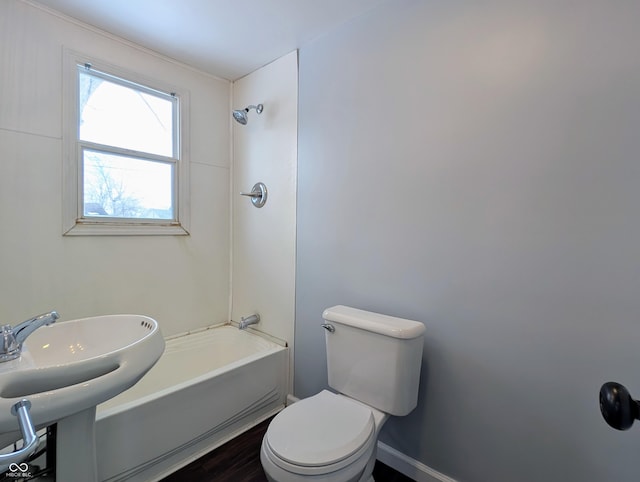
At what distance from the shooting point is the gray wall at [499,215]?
1.03 meters

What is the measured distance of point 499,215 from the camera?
4.07 feet

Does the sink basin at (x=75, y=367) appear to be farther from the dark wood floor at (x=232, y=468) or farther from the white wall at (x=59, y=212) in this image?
the dark wood floor at (x=232, y=468)

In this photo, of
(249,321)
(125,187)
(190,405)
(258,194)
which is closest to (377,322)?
(190,405)

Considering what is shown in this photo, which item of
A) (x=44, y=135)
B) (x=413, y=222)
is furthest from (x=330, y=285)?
(x=44, y=135)

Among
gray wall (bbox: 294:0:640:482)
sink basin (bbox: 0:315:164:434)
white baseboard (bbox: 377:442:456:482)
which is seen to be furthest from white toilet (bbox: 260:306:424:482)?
sink basin (bbox: 0:315:164:434)

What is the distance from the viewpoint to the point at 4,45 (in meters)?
1.50

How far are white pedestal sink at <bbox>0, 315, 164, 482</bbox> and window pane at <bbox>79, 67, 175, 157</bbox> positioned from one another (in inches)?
45.3

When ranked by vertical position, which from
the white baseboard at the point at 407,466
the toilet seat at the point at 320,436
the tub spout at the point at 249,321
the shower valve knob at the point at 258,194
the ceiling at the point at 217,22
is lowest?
the white baseboard at the point at 407,466

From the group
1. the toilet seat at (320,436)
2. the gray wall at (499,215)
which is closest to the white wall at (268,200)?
the gray wall at (499,215)

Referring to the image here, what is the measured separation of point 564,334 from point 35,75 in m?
2.66

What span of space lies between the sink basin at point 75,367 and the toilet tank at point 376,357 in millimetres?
777

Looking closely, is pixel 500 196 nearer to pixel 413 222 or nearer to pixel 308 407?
pixel 413 222

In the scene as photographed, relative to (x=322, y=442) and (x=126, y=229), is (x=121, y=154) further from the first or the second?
(x=322, y=442)

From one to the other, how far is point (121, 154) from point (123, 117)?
242 millimetres
